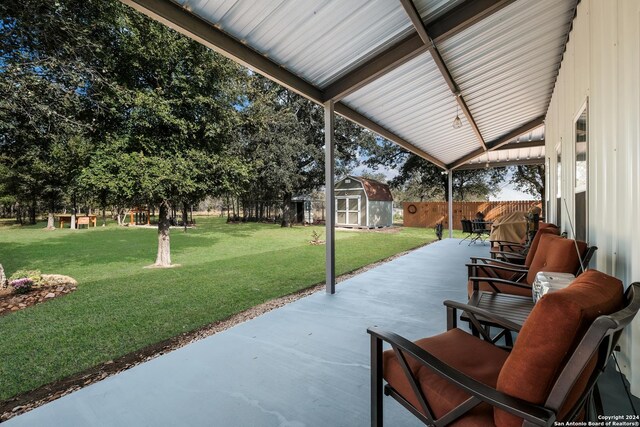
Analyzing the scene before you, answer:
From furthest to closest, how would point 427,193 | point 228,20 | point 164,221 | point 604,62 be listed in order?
point 427,193 → point 164,221 → point 228,20 → point 604,62

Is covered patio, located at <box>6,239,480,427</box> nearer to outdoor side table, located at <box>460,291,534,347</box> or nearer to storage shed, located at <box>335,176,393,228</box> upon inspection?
outdoor side table, located at <box>460,291,534,347</box>

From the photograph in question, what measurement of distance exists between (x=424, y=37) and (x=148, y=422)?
3771 mm

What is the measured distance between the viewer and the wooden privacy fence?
50.0 feet

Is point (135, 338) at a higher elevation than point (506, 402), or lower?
lower

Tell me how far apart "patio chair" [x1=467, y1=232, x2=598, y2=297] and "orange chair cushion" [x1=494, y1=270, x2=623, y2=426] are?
1.47m

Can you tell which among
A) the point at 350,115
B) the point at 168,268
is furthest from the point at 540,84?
the point at 168,268

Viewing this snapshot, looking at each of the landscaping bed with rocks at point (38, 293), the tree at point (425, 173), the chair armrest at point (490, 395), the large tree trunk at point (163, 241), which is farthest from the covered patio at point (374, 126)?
the tree at point (425, 173)

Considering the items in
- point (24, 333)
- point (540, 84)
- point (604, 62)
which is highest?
point (540, 84)

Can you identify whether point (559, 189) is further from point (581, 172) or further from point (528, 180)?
point (528, 180)

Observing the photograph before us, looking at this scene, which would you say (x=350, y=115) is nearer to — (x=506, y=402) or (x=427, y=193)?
(x=506, y=402)

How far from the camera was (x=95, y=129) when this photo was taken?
6.14 meters

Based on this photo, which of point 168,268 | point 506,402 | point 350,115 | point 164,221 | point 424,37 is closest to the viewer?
point 506,402

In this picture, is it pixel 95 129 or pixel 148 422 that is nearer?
pixel 148 422

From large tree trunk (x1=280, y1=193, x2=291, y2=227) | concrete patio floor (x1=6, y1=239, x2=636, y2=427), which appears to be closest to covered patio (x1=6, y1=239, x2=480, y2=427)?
concrete patio floor (x1=6, y1=239, x2=636, y2=427)
